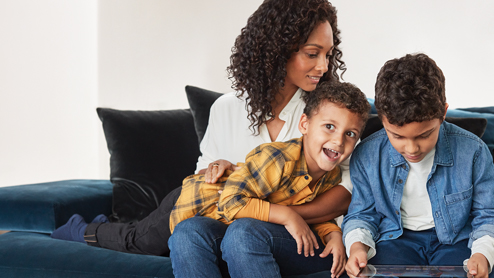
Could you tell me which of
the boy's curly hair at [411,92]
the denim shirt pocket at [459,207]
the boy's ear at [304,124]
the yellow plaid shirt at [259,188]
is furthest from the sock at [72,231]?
the denim shirt pocket at [459,207]

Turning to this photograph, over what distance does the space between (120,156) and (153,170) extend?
156 mm

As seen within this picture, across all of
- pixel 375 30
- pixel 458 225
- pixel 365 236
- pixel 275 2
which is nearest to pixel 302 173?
pixel 365 236

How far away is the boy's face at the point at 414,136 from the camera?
115 centimetres

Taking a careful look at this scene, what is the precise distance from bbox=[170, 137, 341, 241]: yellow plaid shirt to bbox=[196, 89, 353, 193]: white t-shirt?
0.20m

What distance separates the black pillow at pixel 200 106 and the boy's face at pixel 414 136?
2.85 feet

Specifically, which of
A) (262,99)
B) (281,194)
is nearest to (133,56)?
(262,99)

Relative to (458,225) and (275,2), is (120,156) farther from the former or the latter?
(458,225)

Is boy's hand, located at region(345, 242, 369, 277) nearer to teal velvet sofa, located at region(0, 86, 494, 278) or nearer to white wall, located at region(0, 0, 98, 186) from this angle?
teal velvet sofa, located at region(0, 86, 494, 278)

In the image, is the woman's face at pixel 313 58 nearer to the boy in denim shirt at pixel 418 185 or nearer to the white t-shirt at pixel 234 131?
the white t-shirt at pixel 234 131

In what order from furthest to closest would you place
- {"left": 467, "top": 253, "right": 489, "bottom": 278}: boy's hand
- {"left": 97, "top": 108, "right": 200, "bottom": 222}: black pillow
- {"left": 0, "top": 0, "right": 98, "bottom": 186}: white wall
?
1. {"left": 0, "top": 0, "right": 98, "bottom": 186}: white wall
2. {"left": 97, "top": 108, "right": 200, "bottom": 222}: black pillow
3. {"left": 467, "top": 253, "right": 489, "bottom": 278}: boy's hand

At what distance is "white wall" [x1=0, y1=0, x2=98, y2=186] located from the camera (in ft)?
8.98

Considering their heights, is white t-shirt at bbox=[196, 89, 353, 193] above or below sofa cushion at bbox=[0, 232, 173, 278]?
above

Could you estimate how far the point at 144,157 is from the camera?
1.83 meters

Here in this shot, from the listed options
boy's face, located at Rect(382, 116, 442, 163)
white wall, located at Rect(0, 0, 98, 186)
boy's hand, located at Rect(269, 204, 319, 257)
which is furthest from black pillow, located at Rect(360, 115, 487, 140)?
white wall, located at Rect(0, 0, 98, 186)
